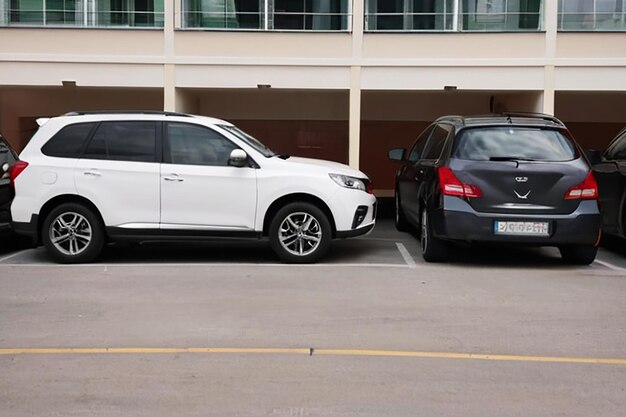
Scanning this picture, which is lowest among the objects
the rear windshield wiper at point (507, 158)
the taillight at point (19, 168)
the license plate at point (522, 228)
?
the license plate at point (522, 228)

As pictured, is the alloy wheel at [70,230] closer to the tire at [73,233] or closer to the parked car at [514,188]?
the tire at [73,233]

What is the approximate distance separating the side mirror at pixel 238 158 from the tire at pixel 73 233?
171 centimetres

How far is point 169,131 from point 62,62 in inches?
219

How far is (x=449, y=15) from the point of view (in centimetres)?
1455

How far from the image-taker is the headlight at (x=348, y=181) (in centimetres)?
960

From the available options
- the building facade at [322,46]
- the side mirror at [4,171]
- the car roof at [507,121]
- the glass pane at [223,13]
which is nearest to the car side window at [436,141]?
the car roof at [507,121]

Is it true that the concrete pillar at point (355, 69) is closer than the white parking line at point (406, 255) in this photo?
No

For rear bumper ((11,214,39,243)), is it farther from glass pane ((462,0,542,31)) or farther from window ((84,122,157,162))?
glass pane ((462,0,542,31))

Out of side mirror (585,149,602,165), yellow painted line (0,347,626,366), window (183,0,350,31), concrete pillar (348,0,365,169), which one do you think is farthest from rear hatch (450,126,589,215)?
window (183,0,350,31)

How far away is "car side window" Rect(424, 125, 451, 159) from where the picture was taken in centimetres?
1005

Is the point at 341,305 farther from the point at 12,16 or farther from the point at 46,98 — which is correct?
the point at 46,98

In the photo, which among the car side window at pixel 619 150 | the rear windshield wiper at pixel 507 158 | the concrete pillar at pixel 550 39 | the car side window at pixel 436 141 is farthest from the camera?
the concrete pillar at pixel 550 39

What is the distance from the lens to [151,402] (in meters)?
4.92

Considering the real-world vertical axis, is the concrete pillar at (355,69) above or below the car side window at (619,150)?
above
